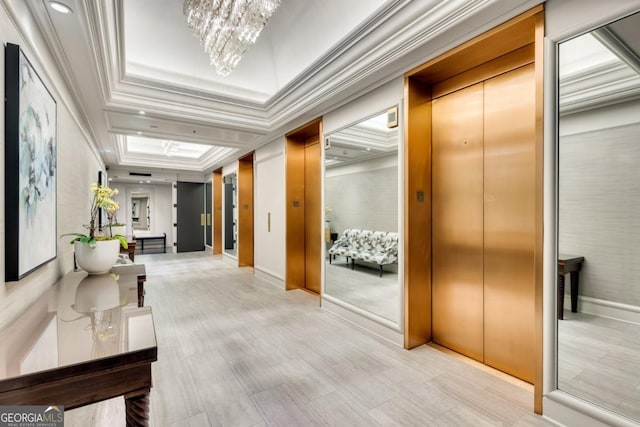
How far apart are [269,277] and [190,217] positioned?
6461 mm

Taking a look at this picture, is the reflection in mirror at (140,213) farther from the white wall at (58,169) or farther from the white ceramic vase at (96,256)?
the white ceramic vase at (96,256)

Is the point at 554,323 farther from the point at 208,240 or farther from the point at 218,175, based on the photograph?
the point at 208,240

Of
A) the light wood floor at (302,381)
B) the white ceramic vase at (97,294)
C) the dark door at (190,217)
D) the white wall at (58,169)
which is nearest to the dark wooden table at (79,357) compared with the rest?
the white ceramic vase at (97,294)

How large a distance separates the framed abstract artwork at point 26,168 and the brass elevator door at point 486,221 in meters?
3.44

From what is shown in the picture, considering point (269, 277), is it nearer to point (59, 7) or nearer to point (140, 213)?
point (59, 7)

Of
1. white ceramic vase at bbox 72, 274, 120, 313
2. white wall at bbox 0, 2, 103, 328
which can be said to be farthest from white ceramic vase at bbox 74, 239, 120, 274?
white wall at bbox 0, 2, 103, 328

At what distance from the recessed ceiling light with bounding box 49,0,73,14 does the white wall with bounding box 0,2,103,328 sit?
151 mm

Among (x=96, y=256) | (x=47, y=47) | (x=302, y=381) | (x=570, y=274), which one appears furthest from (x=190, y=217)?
(x=570, y=274)

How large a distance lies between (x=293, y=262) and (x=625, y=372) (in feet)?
14.9

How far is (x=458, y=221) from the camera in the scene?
3.17 m

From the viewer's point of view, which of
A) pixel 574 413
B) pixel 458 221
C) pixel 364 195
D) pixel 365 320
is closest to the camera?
pixel 574 413

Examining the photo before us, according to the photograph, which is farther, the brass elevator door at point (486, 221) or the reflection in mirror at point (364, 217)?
the reflection in mirror at point (364, 217)

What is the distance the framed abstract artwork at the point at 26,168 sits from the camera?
164 cm

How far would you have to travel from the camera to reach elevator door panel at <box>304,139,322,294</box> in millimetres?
5434
